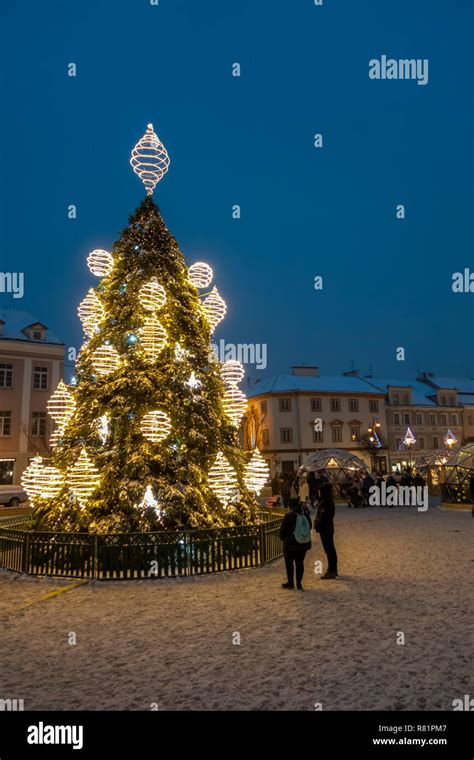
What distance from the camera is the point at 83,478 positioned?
12.1 metres

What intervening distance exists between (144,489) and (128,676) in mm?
6648

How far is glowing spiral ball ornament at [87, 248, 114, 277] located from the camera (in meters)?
15.0

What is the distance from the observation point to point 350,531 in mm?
18234

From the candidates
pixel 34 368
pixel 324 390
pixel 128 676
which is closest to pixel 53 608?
pixel 128 676

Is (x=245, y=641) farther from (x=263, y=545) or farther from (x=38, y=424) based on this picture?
(x=38, y=424)

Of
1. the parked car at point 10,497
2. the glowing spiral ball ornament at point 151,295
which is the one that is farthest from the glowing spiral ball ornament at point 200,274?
the parked car at point 10,497

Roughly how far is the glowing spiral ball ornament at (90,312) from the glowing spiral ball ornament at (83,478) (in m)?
3.81

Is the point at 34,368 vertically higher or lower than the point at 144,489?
higher

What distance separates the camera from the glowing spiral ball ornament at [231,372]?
15.1 metres

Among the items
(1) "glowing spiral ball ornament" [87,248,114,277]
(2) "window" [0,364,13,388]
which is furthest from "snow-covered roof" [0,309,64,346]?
(1) "glowing spiral ball ornament" [87,248,114,277]

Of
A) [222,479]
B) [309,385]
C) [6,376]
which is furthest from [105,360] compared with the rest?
[309,385]

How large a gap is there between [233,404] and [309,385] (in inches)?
1796
